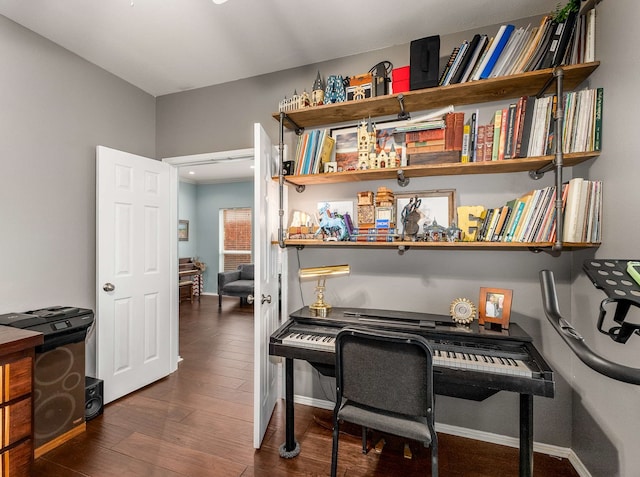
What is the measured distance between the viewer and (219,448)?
6.31 feet

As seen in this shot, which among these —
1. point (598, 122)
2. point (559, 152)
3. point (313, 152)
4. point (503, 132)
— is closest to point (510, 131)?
point (503, 132)

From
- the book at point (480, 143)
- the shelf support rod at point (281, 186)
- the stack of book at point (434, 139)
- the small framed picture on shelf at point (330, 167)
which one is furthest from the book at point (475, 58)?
the shelf support rod at point (281, 186)

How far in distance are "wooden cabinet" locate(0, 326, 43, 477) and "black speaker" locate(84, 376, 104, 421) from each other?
1.97 ft

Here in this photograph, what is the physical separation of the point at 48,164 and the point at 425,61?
8.67 ft

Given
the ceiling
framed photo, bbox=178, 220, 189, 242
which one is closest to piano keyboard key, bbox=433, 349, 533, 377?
the ceiling

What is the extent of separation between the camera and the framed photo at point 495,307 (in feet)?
5.74

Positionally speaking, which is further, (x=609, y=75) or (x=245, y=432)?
(x=245, y=432)

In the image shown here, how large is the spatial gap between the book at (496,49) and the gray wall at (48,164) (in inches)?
112

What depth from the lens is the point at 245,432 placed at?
6.85 ft

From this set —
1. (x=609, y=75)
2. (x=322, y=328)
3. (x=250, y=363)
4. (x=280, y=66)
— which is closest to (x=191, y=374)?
(x=250, y=363)

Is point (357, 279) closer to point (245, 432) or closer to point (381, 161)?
point (381, 161)

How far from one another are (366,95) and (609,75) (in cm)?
124

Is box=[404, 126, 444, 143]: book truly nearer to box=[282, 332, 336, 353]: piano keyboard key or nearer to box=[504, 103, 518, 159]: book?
box=[504, 103, 518, 159]: book

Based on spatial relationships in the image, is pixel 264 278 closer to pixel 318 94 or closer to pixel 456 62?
pixel 318 94
